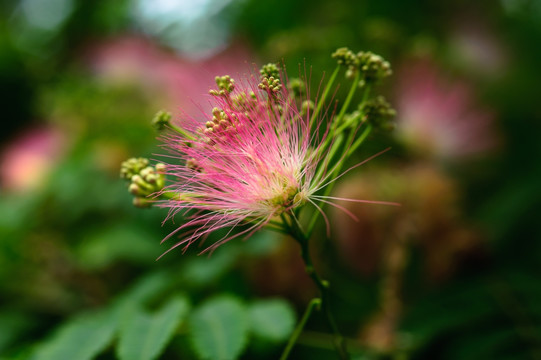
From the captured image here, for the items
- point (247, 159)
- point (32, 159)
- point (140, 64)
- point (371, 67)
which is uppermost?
point (140, 64)

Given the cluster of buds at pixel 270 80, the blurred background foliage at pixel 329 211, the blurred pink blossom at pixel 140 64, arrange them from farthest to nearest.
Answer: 1. the blurred pink blossom at pixel 140 64
2. the blurred background foliage at pixel 329 211
3. the cluster of buds at pixel 270 80

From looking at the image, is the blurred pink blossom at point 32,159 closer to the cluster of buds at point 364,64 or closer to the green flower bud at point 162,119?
the green flower bud at point 162,119

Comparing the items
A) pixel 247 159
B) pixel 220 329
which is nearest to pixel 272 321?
pixel 220 329

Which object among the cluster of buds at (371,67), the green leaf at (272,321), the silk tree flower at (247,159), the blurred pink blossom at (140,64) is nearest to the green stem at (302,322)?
the green leaf at (272,321)

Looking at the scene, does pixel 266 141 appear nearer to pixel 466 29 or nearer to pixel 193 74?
pixel 193 74

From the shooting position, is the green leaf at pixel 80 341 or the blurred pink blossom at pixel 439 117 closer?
the green leaf at pixel 80 341

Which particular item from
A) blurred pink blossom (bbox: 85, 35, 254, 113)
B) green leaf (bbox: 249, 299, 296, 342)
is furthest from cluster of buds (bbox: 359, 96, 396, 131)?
blurred pink blossom (bbox: 85, 35, 254, 113)

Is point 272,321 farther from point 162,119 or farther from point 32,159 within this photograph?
point 32,159
